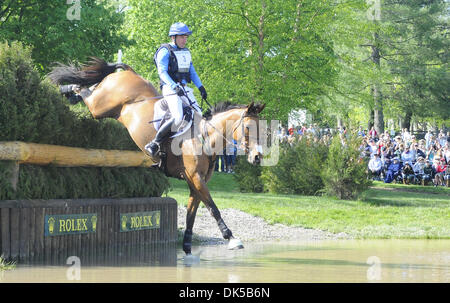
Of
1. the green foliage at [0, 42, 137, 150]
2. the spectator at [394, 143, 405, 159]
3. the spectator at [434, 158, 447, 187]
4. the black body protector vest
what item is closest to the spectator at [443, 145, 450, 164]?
the spectator at [434, 158, 447, 187]

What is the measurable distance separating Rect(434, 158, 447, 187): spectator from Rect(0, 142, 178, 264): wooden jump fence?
1886 cm

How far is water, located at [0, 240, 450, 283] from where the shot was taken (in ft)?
29.1

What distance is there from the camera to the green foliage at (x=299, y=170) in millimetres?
23438

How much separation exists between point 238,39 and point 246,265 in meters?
16.8

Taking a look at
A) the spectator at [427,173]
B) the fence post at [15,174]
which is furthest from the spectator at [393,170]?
the fence post at [15,174]

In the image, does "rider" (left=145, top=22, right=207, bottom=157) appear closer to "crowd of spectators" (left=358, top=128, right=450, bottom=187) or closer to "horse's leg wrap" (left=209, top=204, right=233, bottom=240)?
"horse's leg wrap" (left=209, top=204, right=233, bottom=240)

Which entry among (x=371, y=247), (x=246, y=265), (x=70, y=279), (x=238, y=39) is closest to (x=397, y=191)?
(x=238, y=39)

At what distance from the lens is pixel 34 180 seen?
35.4 feet

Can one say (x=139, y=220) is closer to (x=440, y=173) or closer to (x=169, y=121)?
(x=169, y=121)

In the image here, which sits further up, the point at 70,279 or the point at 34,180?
the point at 34,180

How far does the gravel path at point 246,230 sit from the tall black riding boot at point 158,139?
117 inches

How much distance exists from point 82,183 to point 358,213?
8599 mm

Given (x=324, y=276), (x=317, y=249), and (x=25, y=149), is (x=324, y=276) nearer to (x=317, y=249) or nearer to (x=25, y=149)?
(x=317, y=249)

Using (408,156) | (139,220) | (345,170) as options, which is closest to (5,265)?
(139,220)
